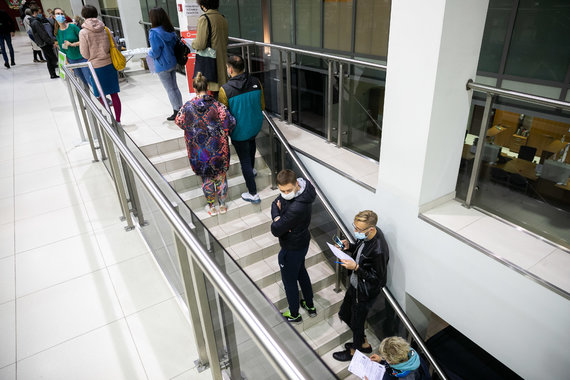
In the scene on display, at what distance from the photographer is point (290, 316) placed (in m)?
4.48

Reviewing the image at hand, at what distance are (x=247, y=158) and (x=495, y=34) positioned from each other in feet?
13.2

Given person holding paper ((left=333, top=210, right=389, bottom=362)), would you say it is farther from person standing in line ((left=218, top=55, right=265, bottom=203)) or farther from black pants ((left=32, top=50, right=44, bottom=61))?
black pants ((left=32, top=50, right=44, bottom=61))

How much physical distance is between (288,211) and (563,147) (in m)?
2.26

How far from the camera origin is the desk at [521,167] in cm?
312

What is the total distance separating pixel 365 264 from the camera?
3748 millimetres

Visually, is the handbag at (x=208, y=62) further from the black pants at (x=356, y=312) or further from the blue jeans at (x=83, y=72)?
the black pants at (x=356, y=312)

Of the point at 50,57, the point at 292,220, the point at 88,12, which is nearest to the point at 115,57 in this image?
the point at 88,12

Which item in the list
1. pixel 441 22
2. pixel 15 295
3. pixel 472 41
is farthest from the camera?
pixel 472 41

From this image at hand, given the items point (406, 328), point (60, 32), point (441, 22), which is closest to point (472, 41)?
point (441, 22)

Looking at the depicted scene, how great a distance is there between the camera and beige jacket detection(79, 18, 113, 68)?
475 centimetres

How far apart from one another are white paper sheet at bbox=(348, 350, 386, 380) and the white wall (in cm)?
98

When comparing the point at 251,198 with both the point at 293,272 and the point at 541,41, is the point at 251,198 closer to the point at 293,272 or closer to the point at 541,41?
the point at 293,272

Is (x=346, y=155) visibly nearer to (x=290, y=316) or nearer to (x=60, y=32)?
(x=290, y=316)

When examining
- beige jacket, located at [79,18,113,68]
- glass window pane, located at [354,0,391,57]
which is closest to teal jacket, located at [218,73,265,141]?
beige jacket, located at [79,18,113,68]
